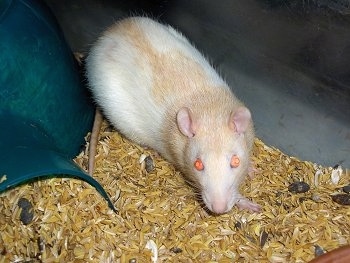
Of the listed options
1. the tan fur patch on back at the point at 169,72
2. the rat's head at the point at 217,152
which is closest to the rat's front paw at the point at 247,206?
the rat's head at the point at 217,152

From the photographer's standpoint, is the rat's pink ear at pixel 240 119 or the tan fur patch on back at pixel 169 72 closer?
the rat's pink ear at pixel 240 119

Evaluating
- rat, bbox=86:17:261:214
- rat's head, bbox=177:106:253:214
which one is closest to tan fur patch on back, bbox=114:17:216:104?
rat, bbox=86:17:261:214

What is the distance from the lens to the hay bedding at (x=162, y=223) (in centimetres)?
367

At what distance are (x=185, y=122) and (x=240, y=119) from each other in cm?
34

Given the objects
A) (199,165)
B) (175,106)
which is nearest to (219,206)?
(199,165)

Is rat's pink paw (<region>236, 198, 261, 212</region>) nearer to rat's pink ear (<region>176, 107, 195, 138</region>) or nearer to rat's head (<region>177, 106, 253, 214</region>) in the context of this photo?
rat's head (<region>177, 106, 253, 214</region>)

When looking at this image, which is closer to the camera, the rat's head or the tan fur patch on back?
the rat's head

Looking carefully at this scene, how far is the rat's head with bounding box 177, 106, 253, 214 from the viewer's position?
3332mm

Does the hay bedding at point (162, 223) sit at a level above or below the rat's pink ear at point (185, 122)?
below

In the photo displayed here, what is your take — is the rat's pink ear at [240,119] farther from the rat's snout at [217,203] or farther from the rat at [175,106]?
the rat's snout at [217,203]

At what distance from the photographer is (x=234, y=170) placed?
11.0ft

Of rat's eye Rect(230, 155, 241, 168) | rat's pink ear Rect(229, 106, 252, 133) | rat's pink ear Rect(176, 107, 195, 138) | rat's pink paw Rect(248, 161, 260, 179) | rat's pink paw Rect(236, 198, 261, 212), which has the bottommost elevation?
rat's pink paw Rect(236, 198, 261, 212)

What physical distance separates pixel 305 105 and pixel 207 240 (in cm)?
128

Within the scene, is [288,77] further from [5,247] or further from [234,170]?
[5,247]
